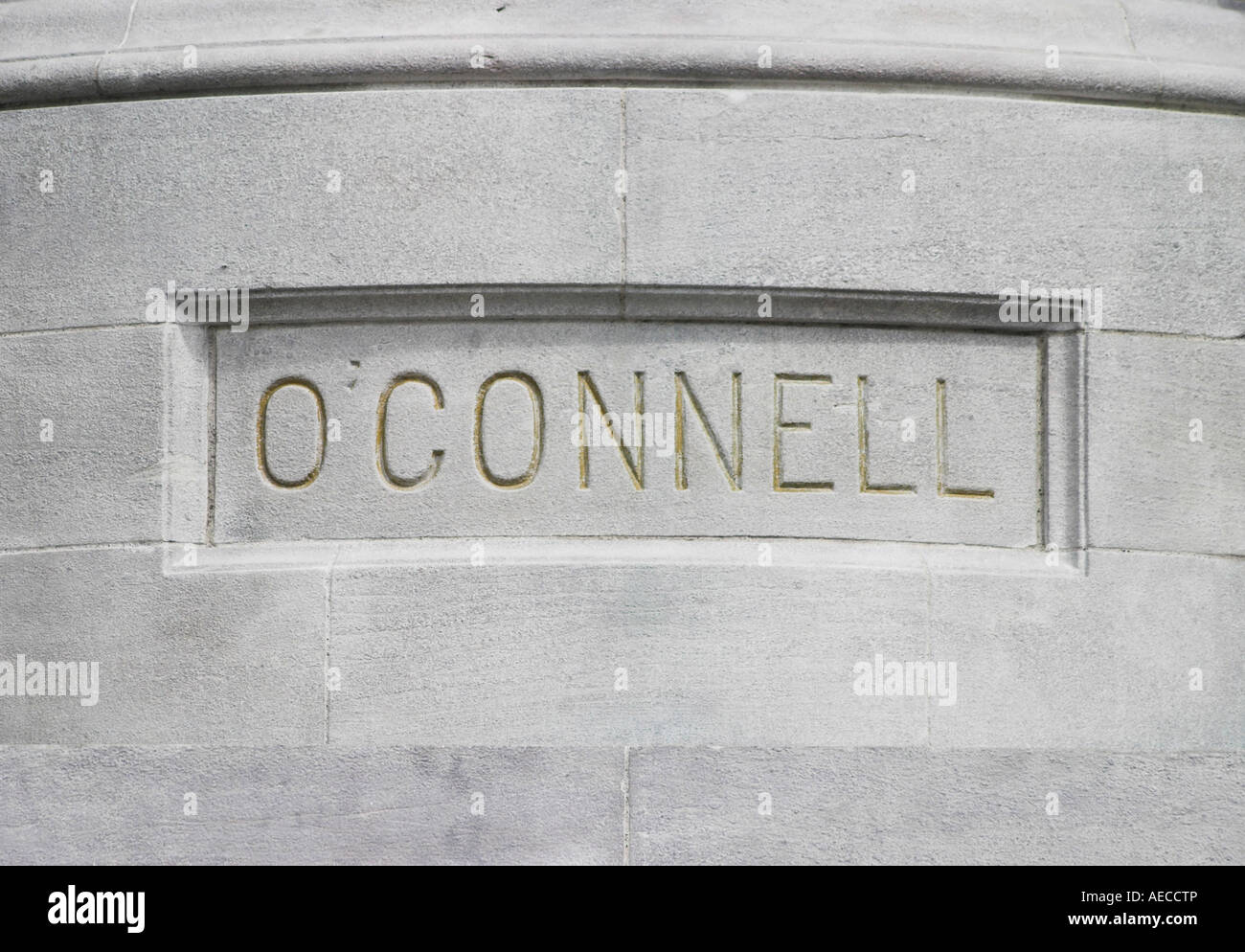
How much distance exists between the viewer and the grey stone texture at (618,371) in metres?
8.99

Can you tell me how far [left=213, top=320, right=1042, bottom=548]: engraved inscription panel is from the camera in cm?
921

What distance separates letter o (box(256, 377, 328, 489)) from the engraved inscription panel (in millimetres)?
10

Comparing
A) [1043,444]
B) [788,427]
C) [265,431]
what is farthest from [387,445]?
[1043,444]

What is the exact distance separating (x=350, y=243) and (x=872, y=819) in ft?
12.6

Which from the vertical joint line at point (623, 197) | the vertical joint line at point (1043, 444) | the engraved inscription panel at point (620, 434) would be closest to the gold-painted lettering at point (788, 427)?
the engraved inscription panel at point (620, 434)

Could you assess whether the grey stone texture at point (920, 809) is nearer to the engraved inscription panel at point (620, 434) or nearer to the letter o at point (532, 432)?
the engraved inscription panel at point (620, 434)

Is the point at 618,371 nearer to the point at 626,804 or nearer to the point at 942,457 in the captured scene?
the point at 942,457

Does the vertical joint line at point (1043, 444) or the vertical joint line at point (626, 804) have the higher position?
the vertical joint line at point (1043, 444)

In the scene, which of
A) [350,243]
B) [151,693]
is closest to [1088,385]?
[350,243]

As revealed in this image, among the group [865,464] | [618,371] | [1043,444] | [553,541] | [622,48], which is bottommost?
[553,541]

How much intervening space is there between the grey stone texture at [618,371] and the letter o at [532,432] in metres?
0.04

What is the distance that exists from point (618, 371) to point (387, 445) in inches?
45.1

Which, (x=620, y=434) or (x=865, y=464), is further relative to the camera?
(x=865, y=464)

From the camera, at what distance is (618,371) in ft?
30.5
